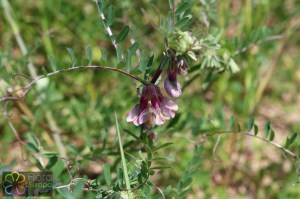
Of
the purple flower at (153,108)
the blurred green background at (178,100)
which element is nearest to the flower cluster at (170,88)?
the purple flower at (153,108)

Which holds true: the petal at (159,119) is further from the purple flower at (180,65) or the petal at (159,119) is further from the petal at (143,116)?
the purple flower at (180,65)

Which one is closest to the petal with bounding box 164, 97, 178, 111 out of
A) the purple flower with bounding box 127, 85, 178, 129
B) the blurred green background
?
the purple flower with bounding box 127, 85, 178, 129

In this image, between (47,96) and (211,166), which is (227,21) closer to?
(211,166)

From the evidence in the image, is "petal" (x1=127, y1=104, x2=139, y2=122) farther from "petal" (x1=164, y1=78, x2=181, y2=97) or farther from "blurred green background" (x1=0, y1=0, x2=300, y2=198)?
"blurred green background" (x1=0, y1=0, x2=300, y2=198)

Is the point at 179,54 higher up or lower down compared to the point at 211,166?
higher up

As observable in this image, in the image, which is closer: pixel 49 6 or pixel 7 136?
pixel 7 136

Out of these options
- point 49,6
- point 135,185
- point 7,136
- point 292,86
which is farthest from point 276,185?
point 49,6

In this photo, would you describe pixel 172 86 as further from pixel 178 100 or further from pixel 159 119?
pixel 178 100
